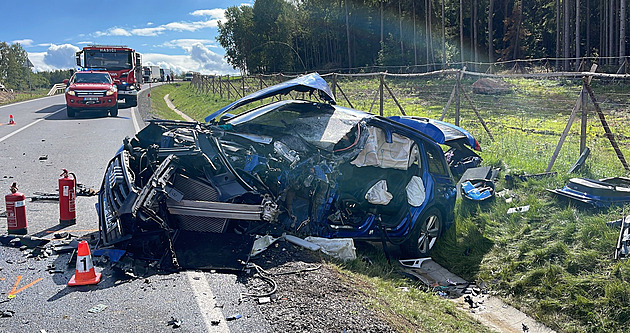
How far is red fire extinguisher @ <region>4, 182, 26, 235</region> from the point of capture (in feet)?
18.6

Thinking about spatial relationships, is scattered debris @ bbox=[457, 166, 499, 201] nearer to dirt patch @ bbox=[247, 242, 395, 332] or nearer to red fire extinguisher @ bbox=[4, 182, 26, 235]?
dirt patch @ bbox=[247, 242, 395, 332]

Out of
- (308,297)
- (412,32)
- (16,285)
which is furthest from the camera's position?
(412,32)

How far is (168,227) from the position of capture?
16.3ft

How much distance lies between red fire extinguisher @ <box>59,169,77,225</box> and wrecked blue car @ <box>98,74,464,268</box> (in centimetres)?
68

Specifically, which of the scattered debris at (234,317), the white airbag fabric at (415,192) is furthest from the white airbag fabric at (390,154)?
the scattered debris at (234,317)

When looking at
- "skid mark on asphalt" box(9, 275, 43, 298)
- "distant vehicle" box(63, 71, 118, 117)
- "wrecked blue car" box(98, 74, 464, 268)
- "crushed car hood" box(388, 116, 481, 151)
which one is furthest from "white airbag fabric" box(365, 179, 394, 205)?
"distant vehicle" box(63, 71, 118, 117)

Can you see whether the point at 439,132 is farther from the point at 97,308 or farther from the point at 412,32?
the point at 412,32

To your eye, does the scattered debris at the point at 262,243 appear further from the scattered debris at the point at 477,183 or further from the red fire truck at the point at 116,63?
the red fire truck at the point at 116,63

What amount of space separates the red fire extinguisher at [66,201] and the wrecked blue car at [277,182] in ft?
2.24

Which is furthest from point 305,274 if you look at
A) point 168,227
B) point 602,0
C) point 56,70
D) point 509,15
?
point 56,70

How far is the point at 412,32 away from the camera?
61781 millimetres

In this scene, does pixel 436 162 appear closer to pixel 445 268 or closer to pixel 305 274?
pixel 445 268

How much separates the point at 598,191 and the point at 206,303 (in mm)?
5199

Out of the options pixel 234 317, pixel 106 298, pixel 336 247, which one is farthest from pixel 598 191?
pixel 106 298
